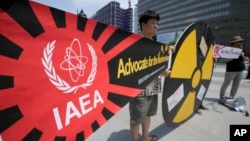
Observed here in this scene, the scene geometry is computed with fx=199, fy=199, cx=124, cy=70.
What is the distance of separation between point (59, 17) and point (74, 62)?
0.25m

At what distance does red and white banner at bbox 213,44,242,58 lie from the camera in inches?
149

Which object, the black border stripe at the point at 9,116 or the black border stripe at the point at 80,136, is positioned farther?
the black border stripe at the point at 80,136

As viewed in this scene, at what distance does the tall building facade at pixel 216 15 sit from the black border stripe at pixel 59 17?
7144cm

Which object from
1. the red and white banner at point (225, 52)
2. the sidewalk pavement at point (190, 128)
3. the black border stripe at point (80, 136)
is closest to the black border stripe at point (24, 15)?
the black border stripe at point (80, 136)

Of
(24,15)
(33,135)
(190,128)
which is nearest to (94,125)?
(33,135)

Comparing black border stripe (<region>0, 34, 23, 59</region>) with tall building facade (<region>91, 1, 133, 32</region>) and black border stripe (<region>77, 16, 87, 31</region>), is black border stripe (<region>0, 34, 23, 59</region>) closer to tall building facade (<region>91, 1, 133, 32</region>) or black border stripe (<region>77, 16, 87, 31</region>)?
black border stripe (<region>77, 16, 87, 31</region>)

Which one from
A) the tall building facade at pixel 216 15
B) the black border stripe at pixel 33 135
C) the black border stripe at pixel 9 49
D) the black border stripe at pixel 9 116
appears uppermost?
the tall building facade at pixel 216 15

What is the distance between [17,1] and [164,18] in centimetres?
11352

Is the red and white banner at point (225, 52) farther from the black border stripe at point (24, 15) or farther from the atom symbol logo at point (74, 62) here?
the black border stripe at point (24, 15)

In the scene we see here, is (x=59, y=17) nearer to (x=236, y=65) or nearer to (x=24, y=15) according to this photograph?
(x=24, y=15)

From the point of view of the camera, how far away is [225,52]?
4082mm

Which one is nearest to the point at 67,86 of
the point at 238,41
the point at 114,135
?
the point at 114,135

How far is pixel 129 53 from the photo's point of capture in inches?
60.9

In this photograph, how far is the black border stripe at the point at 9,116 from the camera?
2.88 feet
